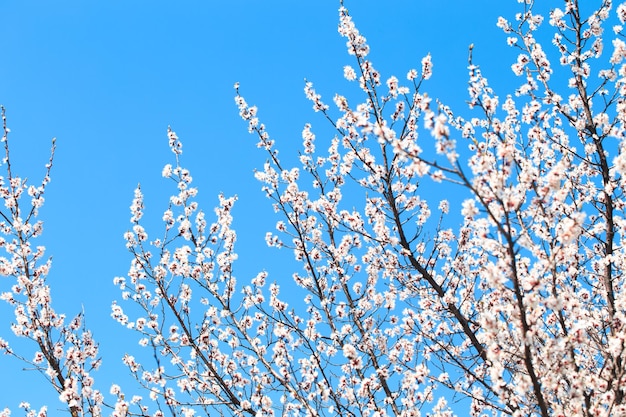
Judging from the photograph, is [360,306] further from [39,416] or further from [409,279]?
[39,416]

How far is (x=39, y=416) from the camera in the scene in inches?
274

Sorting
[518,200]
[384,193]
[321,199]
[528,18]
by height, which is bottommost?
[518,200]

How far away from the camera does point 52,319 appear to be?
7.14 metres

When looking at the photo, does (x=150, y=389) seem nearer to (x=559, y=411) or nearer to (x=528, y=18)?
(x=559, y=411)

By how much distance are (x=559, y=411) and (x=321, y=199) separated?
467 cm

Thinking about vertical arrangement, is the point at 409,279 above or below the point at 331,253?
below

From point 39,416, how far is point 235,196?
391 cm

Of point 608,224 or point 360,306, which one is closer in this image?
point 608,224

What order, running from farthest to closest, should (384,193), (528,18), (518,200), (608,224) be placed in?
(528,18) < (384,193) < (608,224) < (518,200)

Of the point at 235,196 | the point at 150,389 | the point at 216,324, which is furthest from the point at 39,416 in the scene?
the point at 235,196

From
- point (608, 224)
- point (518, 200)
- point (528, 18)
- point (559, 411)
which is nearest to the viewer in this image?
point (518, 200)

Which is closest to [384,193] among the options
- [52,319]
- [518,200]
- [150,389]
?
[518,200]

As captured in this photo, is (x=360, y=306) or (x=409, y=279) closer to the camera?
(x=409, y=279)

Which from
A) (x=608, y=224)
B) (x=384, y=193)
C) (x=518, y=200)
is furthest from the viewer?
(x=384, y=193)
